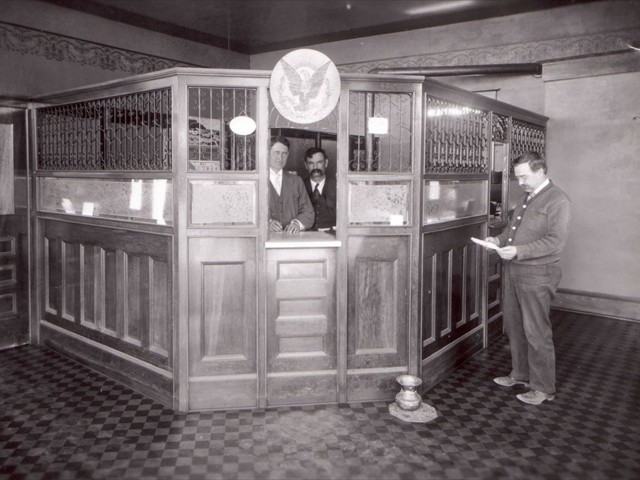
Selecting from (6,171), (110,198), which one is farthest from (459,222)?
(6,171)

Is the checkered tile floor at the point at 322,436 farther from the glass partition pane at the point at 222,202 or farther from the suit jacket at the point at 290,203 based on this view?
the suit jacket at the point at 290,203

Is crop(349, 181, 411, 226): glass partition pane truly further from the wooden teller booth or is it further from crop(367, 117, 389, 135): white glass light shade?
crop(367, 117, 389, 135): white glass light shade

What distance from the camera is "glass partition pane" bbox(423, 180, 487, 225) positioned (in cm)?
398

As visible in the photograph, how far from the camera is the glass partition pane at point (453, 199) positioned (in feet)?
13.0

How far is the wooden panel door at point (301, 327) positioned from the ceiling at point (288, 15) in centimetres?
364

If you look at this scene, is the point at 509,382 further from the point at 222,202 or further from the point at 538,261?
the point at 222,202

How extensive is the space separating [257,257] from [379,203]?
88 centimetres

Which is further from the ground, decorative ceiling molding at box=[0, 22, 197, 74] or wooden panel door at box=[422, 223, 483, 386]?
decorative ceiling molding at box=[0, 22, 197, 74]

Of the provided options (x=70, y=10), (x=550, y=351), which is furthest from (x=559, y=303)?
(x=70, y=10)

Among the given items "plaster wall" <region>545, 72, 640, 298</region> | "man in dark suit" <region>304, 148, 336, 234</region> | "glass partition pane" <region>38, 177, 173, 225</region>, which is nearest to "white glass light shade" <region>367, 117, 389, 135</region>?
"glass partition pane" <region>38, 177, 173, 225</region>

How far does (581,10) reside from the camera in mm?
6109

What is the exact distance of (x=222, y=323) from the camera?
11.9ft

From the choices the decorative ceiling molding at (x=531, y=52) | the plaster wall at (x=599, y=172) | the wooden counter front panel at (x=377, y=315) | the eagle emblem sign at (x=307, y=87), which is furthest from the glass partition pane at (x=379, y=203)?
the decorative ceiling molding at (x=531, y=52)

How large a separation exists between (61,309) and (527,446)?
371 centimetres
